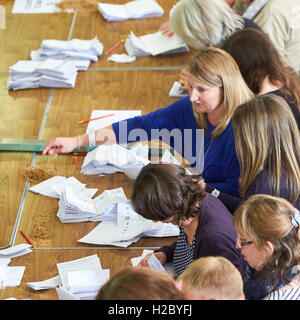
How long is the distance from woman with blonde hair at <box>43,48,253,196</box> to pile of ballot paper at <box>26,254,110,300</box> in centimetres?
70

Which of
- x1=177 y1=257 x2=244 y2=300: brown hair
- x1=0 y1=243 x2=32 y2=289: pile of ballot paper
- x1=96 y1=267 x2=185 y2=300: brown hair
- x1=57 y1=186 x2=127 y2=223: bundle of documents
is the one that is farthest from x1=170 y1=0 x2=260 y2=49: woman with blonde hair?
x1=96 y1=267 x2=185 y2=300: brown hair

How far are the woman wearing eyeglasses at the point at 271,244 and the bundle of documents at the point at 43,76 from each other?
6.68 ft

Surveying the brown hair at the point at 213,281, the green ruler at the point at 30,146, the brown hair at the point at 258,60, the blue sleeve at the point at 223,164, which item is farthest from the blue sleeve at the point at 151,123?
the brown hair at the point at 213,281

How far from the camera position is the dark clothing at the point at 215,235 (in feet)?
6.77

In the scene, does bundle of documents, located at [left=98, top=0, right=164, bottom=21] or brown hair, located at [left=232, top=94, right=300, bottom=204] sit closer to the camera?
brown hair, located at [left=232, top=94, right=300, bottom=204]

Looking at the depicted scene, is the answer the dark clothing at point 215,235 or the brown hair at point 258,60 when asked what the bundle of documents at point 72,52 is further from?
the dark clothing at point 215,235

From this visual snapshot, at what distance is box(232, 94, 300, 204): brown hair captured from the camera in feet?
7.36

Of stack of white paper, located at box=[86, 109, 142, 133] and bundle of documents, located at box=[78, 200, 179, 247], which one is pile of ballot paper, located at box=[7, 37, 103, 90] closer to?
stack of white paper, located at box=[86, 109, 142, 133]

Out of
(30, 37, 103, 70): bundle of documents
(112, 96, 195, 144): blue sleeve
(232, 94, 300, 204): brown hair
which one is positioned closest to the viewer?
(232, 94, 300, 204): brown hair

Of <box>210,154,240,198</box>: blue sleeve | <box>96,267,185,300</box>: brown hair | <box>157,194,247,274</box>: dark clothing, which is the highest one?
<box>96,267,185,300</box>: brown hair

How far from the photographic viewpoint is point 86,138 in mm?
3094

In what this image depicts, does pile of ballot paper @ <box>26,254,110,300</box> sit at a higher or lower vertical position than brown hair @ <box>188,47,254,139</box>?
lower

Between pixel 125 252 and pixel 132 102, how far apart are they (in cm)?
123

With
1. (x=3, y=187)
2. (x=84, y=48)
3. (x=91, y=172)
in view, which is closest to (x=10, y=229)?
(x=3, y=187)
